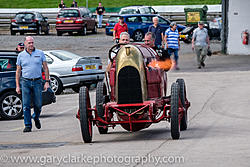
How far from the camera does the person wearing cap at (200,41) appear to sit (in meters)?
25.2

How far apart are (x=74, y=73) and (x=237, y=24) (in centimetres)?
1207

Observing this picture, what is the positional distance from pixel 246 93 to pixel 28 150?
29.6ft

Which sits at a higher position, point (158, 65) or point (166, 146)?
point (158, 65)

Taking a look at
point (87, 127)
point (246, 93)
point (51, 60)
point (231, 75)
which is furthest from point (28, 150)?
point (231, 75)

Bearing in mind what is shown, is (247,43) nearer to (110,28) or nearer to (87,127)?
(110,28)

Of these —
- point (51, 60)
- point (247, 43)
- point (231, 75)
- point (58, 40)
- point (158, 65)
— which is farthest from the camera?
point (58, 40)

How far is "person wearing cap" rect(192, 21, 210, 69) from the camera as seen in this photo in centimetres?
2516

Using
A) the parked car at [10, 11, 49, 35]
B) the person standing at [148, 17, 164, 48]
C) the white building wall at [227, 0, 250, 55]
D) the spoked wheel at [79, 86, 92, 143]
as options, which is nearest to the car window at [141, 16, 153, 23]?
the parked car at [10, 11, 49, 35]

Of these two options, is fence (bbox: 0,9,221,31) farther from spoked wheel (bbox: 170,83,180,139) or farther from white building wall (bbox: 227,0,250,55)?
spoked wheel (bbox: 170,83,180,139)

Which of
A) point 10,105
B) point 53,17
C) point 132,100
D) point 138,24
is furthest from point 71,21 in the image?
point 132,100

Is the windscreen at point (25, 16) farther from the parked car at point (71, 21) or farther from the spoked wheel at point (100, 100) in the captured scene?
the spoked wheel at point (100, 100)

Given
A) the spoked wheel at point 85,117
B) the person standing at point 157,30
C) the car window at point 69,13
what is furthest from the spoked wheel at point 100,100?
the car window at point 69,13

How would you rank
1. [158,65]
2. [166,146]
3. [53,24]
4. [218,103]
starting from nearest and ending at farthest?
[166,146] → [158,65] → [218,103] → [53,24]

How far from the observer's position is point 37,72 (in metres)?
13.1
